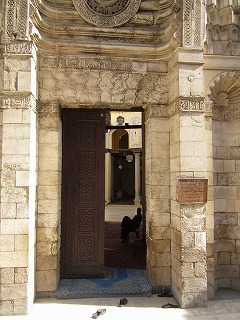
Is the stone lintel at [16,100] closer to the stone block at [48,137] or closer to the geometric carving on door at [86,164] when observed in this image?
the stone block at [48,137]

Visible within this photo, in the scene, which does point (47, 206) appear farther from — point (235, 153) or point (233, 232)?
point (235, 153)

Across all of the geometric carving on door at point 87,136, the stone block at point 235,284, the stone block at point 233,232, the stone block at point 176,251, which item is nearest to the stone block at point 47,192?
the geometric carving on door at point 87,136

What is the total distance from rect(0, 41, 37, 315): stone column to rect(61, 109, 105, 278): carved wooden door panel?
1.02 m

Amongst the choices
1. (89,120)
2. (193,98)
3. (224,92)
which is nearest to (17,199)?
(89,120)

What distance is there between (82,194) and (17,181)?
4.95 feet

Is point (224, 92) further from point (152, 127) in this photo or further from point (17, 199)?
point (17, 199)

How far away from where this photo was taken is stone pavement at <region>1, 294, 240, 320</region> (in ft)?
14.2

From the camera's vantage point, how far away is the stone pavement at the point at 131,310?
4.34m

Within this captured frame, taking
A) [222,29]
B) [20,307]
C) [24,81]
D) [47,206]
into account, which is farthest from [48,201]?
[222,29]

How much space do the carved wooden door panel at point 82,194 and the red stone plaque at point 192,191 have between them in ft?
5.40

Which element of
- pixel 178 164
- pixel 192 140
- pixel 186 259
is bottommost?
pixel 186 259

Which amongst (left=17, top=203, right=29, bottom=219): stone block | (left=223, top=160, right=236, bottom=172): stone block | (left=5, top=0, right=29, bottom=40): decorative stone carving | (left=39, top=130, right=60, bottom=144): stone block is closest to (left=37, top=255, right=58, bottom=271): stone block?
(left=17, top=203, right=29, bottom=219): stone block

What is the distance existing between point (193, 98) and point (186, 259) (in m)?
2.64

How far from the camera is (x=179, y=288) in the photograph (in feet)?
15.6
